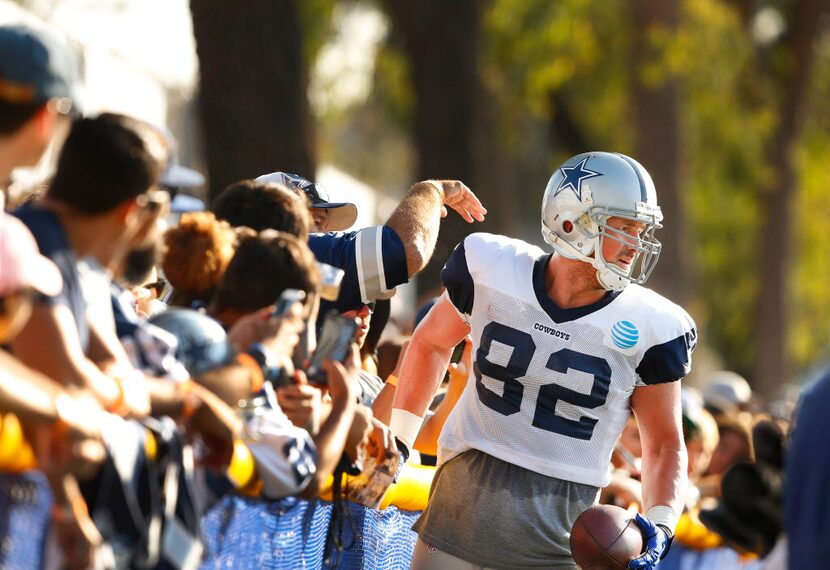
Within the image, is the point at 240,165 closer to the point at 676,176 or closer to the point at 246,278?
the point at 246,278

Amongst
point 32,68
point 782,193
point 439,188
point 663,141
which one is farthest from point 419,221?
point 782,193

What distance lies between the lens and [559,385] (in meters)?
5.24

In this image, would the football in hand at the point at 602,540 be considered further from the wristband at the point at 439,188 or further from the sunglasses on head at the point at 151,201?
the sunglasses on head at the point at 151,201

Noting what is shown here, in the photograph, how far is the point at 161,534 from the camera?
10.9 ft

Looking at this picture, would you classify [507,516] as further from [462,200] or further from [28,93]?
[28,93]

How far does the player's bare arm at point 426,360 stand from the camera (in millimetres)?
5672

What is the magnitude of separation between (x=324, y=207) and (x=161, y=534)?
2660 millimetres

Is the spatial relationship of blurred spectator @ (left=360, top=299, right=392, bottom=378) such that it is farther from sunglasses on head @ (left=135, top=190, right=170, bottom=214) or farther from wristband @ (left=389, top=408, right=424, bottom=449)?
sunglasses on head @ (left=135, top=190, right=170, bottom=214)

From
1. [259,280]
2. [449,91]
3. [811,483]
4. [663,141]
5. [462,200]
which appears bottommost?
[259,280]

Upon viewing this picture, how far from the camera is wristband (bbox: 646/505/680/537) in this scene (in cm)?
535

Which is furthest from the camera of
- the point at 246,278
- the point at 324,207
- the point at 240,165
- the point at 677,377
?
the point at 240,165

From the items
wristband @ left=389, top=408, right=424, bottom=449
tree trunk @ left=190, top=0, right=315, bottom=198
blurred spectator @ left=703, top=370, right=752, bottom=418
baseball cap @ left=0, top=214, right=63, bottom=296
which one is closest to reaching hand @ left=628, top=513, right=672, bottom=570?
wristband @ left=389, top=408, right=424, bottom=449

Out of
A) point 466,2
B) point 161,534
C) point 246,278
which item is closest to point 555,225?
point 246,278

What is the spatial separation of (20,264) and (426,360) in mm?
2886
